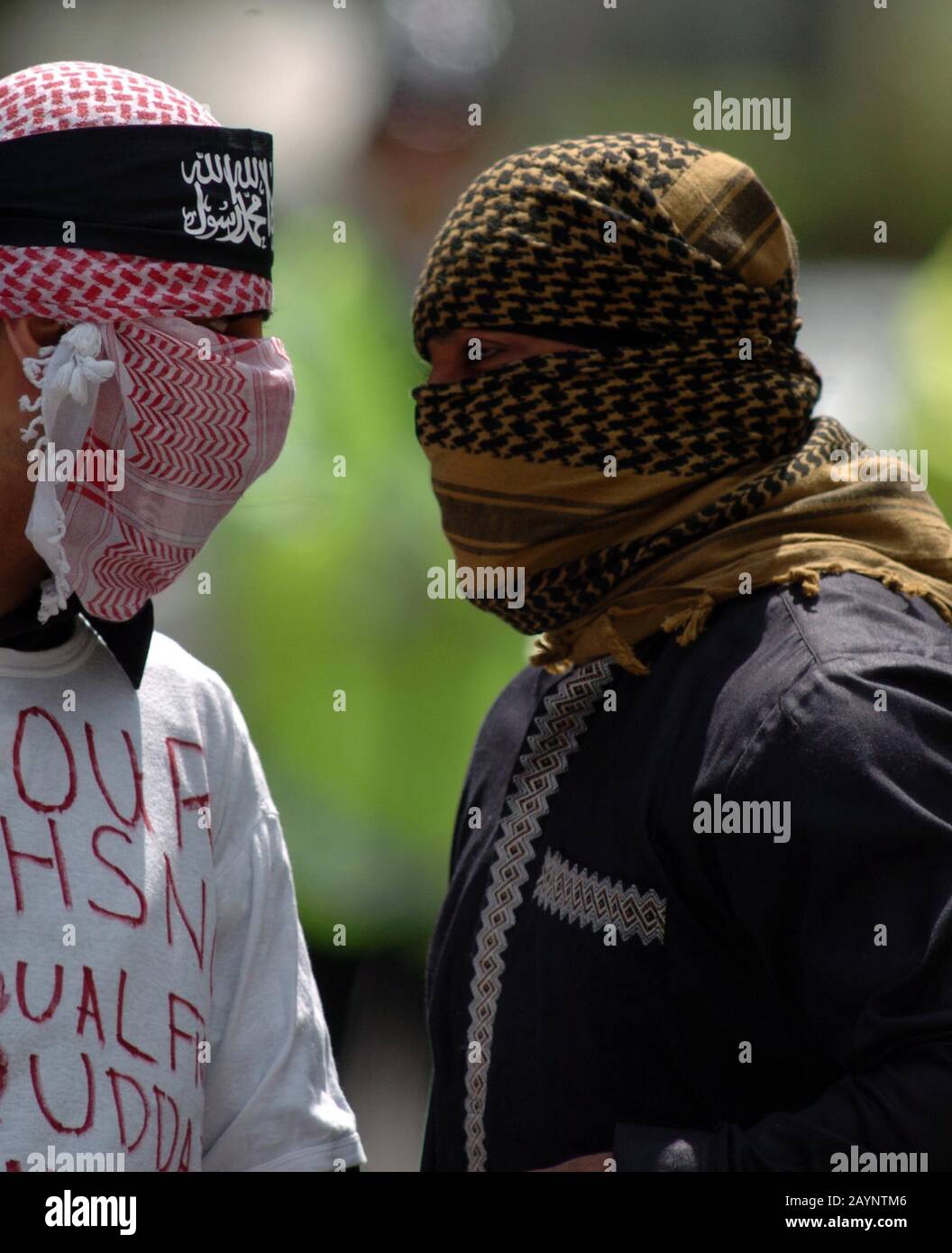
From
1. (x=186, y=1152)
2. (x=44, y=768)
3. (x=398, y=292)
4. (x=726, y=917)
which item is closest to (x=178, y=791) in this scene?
(x=44, y=768)

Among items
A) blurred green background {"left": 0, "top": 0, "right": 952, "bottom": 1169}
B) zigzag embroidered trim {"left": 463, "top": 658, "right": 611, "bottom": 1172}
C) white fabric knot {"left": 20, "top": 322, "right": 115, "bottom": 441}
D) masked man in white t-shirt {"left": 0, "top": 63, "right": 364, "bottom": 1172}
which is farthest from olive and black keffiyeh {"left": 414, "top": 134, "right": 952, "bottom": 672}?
blurred green background {"left": 0, "top": 0, "right": 952, "bottom": 1169}

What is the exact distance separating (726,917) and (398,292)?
3504mm

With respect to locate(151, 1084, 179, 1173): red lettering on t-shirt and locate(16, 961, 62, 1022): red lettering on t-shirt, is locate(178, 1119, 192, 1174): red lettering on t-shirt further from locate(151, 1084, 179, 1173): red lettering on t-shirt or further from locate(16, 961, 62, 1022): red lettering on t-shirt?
locate(16, 961, 62, 1022): red lettering on t-shirt

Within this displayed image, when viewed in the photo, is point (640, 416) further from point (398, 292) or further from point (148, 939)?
point (398, 292)

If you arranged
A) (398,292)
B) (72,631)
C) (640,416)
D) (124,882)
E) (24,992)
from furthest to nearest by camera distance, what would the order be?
(398,292) < (640,416) < (72,631) < (124,882) < (24,992)

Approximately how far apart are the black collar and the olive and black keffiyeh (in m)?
0.54

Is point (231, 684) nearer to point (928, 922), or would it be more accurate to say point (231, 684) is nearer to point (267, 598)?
point (267, 598)

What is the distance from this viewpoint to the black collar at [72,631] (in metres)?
1.76

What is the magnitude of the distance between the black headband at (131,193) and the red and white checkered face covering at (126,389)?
17mm

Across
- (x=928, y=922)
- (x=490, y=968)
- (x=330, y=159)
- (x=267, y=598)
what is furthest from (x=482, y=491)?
(x=330, y=159)

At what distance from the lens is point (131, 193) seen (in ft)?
5.65

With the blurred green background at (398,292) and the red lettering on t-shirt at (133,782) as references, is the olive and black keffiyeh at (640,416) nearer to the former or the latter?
the red lettering on t-shirt at (133,782)

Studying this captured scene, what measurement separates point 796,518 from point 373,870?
283cm

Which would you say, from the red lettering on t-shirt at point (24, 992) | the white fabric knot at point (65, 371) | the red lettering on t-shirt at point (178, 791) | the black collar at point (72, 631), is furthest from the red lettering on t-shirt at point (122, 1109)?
the white fabric knot at point (65, 371)
